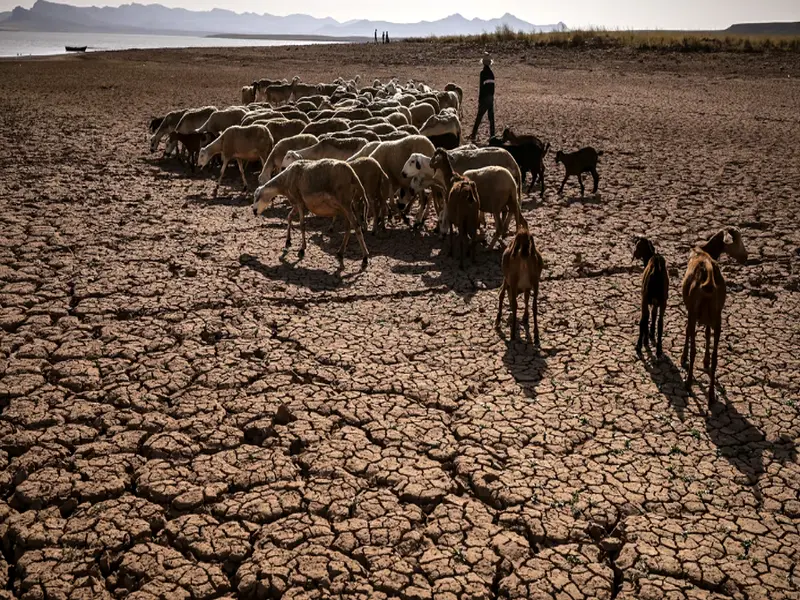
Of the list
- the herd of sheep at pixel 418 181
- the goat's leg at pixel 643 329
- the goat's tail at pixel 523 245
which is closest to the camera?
the herd of sheep at pixel 418 181

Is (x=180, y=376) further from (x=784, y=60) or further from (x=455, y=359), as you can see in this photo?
(x=784, y=60)

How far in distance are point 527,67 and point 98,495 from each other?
43460 millimetres

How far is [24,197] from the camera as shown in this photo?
1217cm

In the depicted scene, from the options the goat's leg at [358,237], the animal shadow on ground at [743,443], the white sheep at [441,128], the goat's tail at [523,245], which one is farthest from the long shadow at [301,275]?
the white sheep at [441,128]

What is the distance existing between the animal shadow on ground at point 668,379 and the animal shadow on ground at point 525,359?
955 millimetres

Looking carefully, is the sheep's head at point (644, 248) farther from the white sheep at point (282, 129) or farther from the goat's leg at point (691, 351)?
the white sheep at point (282, 129)

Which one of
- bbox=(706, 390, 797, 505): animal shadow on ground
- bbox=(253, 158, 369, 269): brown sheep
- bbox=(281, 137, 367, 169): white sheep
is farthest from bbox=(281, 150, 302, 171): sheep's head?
bbox=(706, 390, 797, 505): animal shadow on ground

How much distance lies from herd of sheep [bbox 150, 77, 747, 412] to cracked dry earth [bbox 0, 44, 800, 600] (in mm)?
529

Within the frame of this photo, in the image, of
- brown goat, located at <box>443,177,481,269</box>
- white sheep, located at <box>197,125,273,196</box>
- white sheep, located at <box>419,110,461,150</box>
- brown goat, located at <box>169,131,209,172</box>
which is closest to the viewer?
brown goat, located at <box>443,177,481,269</box>

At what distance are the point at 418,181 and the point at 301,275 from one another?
2740mm

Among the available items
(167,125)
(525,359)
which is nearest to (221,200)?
(167,125)

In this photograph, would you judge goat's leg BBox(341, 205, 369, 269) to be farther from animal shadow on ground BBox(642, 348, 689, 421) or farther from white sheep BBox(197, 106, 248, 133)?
white sheep BBox(197, 106, 248, 133)

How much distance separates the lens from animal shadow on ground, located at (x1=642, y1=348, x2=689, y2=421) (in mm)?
5991

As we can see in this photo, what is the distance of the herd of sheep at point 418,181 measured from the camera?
6.52 meters
